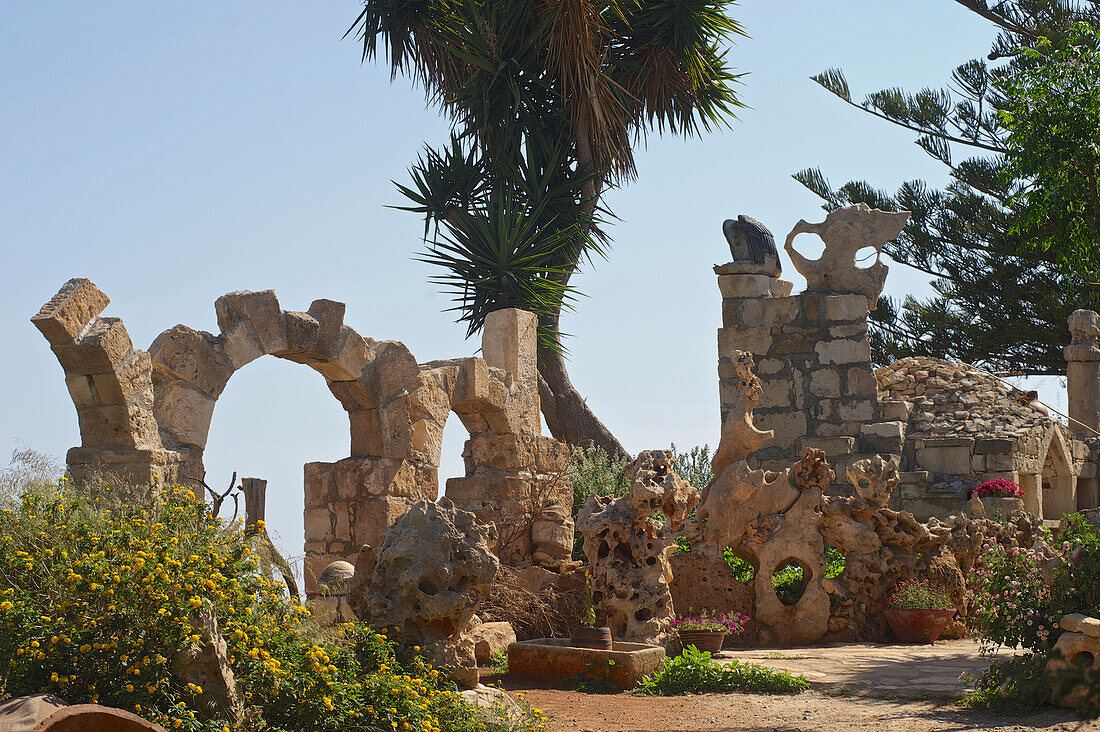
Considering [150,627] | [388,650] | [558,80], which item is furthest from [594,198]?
[150,627]

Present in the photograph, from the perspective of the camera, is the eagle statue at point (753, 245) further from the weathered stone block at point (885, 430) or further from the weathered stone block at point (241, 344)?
the weathered stone block at point (241, 344)

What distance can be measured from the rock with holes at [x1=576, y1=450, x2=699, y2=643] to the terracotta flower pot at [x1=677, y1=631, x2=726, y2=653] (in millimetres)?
198

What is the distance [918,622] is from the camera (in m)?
8.74

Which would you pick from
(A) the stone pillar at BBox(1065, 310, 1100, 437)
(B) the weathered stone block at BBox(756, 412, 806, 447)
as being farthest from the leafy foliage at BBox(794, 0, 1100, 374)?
(B) the weathered stone block at BBox(756, 412, 806, 447)

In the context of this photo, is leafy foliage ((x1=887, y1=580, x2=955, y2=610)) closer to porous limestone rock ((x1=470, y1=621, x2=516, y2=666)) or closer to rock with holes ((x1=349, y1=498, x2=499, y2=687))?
porous limestone rock ((x1=470, y1=621, x2=516, y2=666))

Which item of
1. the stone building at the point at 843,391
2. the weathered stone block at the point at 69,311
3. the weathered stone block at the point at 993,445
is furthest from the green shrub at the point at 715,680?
the weathered stone block at the point at 993,445

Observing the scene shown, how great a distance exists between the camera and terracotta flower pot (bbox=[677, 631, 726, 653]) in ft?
26.2

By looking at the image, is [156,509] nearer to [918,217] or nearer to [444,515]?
[444,515]

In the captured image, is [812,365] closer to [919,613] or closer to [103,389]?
[919,613]

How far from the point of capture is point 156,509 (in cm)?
578

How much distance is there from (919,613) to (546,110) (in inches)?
412

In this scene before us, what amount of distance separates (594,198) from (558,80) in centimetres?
184

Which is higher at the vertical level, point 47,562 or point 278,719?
point 47,562

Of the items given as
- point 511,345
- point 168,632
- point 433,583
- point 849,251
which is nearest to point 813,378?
point 849,251
